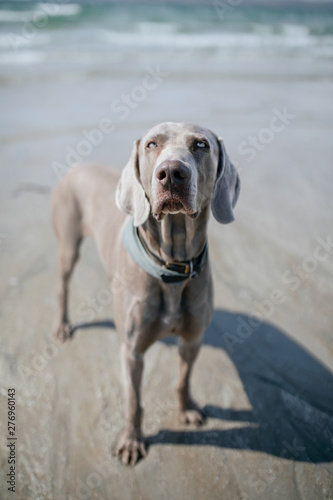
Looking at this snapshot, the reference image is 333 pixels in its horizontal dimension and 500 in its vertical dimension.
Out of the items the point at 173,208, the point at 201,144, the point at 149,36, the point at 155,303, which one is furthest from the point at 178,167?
the point at 149,36

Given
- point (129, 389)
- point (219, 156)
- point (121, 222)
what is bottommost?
point (129, 389)

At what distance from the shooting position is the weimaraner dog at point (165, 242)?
180 cm

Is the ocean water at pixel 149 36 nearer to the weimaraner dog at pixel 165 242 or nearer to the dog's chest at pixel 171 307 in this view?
the weimaraner dog at pixel 165 242

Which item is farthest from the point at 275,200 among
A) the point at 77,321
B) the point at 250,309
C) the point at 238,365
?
the point at 77,321

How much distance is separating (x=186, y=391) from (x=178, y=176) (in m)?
1.50

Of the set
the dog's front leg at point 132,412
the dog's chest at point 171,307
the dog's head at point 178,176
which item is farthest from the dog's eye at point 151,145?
the dog's front leg at point 132,412

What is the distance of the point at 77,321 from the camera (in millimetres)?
3252

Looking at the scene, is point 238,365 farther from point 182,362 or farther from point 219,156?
point 219,156

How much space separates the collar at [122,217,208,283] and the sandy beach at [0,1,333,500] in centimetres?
112

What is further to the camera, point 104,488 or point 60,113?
point 60,113

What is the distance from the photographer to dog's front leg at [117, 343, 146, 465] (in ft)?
7.45

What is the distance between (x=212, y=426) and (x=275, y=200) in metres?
2.82

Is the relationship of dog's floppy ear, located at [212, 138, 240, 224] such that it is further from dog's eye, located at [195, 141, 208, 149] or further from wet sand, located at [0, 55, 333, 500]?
wet sand, located at [0, 55, 333, 500]

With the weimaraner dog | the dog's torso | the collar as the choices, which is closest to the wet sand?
the weimaraner dog
